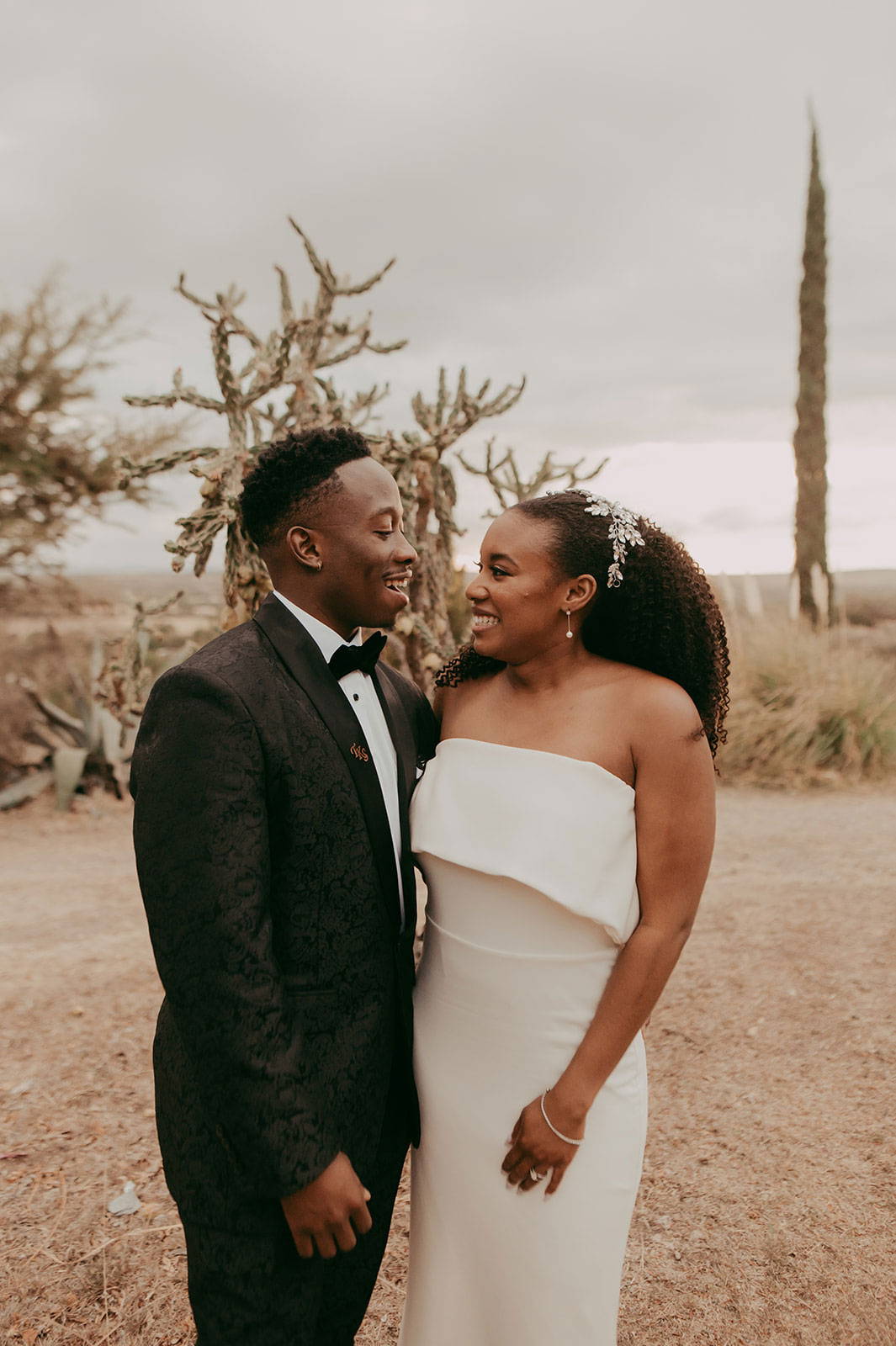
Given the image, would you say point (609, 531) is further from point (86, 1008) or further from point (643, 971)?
point (86, 1008)

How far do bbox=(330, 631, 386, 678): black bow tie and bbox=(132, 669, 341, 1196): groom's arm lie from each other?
29cm

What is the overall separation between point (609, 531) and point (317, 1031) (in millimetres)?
1212

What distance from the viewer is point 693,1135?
3.85 metres

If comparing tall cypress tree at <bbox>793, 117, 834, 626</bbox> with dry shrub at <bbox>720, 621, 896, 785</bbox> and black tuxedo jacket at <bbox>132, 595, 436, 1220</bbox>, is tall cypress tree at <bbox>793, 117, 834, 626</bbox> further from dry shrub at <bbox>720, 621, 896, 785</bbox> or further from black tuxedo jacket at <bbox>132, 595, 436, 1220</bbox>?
black tuxedo jacket at <bbox>132, 595, 436, 1220</bbox>

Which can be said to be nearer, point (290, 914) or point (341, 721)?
point (290, 914)

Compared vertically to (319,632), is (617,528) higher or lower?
higher

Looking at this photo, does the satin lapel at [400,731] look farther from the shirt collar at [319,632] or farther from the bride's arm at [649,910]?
the bride's arm at [649,910]

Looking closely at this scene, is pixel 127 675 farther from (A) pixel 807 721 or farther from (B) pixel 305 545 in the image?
(A) pixel 807 721

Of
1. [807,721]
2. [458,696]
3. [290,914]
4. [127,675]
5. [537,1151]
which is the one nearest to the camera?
[290,914]

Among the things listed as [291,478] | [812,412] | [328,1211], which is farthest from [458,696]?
[812,412]

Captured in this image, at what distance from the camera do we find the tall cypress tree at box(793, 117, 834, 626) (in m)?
17.0

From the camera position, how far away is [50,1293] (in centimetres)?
299

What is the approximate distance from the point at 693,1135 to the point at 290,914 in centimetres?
272

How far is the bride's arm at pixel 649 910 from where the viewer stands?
6.40 ft
